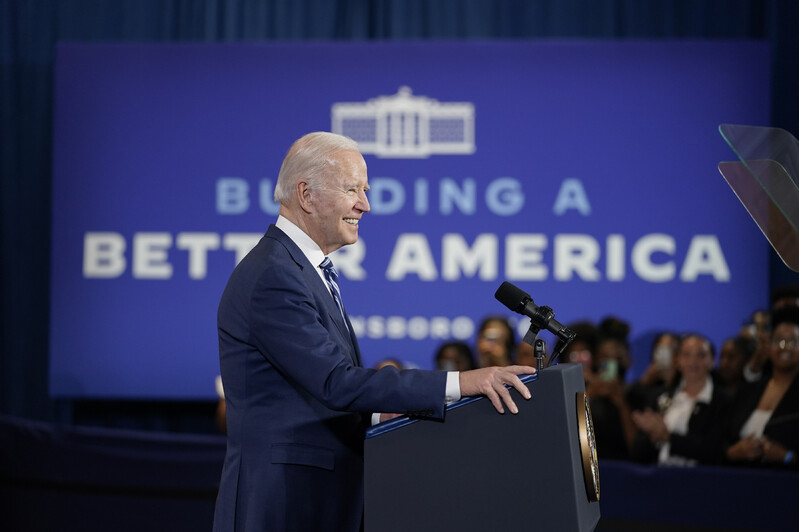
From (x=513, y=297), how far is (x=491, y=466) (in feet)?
1.10

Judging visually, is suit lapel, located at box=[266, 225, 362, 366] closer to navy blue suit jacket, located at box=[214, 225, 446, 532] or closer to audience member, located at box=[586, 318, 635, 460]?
navy blue suit jacket, located at box=[214, 225, 446, 532]

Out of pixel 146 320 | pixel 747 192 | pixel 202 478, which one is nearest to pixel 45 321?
pixel 146 320

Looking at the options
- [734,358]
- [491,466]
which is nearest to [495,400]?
[491,466]

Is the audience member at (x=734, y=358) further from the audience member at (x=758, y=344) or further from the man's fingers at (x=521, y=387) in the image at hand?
the man's fingers at (x=521, y=387)

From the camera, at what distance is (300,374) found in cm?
174

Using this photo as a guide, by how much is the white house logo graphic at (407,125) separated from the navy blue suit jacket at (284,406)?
13.2 feet

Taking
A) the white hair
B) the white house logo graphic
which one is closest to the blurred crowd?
the white house logo graphic

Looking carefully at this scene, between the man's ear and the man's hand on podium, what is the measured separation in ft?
1.75

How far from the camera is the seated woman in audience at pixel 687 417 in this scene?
11.9 feet

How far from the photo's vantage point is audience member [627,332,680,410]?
440 centimetres

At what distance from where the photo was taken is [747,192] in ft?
5.82

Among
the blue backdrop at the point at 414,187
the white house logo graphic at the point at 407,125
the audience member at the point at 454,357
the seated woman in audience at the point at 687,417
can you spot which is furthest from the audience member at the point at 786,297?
the white house logo graphic at the point at 407,125

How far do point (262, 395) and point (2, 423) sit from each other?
2.20 metres

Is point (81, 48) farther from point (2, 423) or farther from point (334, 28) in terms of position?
point (2, 423)
